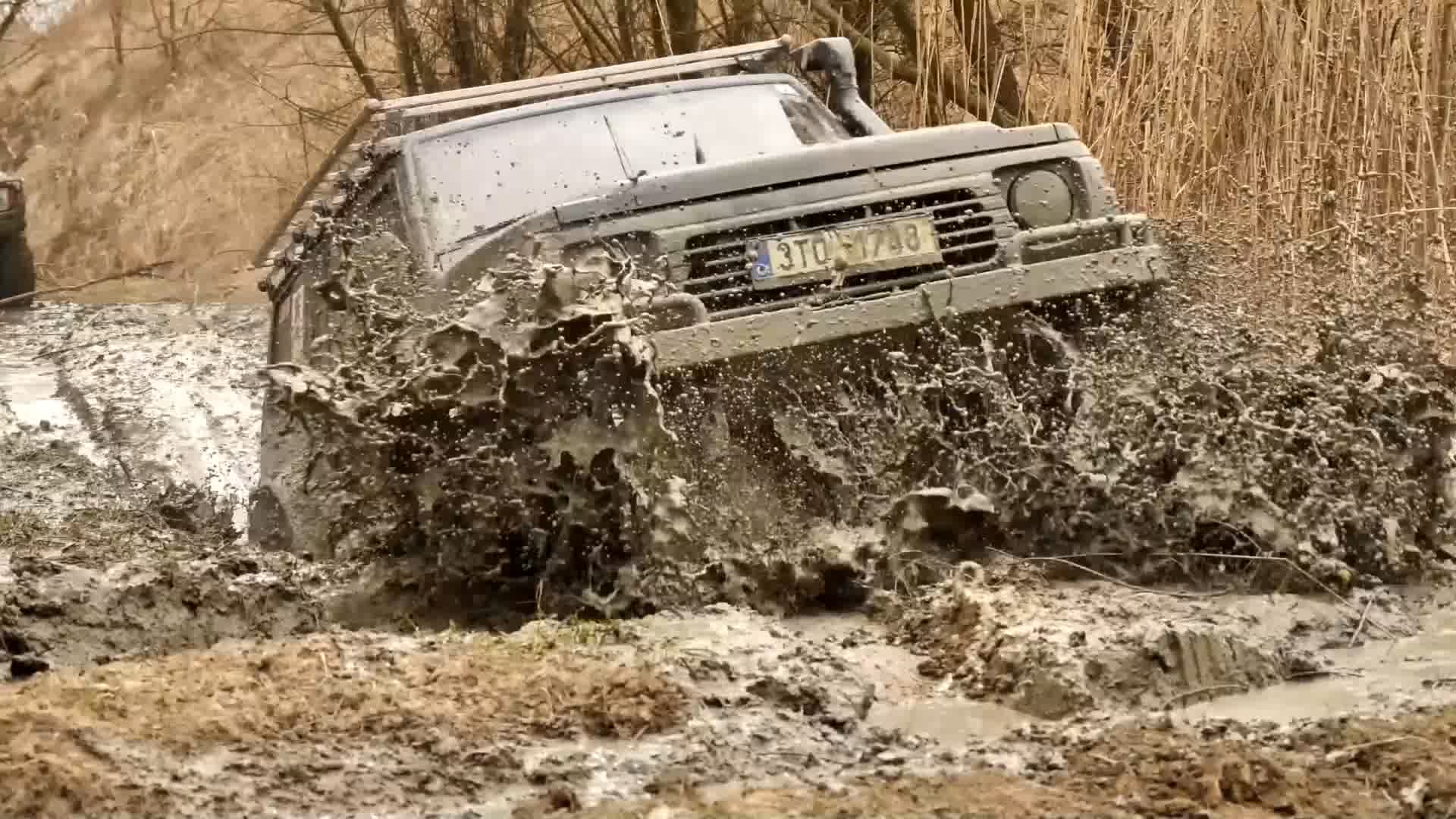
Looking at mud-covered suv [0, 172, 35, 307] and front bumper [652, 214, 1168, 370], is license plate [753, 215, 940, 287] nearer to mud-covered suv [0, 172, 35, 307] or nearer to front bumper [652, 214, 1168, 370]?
front bumper [652, 214, 1168, 370]

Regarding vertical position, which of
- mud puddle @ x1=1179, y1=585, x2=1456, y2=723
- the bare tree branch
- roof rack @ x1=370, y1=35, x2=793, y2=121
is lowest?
mud puddle @ x1=1179, y1=585, x2=1456, y2=723

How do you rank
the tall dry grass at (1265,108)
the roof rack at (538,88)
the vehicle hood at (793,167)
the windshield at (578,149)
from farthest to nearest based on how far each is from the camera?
the tall dry grass at (1265,108), the roof rack at (538,88), the windshield at (578,149), the vehicle hood at (793,167)

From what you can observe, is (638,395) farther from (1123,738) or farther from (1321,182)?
(1321,182)

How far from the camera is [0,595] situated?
4.98 metres

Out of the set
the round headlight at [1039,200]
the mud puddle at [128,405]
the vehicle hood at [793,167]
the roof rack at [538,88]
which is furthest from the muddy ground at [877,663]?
the mud puddle at [128,405]

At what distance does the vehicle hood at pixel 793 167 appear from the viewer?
5.21 metres

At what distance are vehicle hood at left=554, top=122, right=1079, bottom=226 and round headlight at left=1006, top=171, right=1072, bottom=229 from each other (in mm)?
109

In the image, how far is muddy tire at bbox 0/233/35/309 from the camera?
49.9 ft

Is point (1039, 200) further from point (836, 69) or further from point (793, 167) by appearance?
point (836, 69)

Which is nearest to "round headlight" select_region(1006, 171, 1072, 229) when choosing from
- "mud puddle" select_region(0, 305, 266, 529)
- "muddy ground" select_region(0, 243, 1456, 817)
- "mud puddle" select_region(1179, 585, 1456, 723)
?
"muddy ground" select_region(0, 243, 1456, 817)

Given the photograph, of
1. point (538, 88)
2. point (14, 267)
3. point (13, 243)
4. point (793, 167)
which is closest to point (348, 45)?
point (13, 243)

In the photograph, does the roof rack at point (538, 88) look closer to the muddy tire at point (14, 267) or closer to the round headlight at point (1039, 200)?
the round headlight at point (1039, 200)

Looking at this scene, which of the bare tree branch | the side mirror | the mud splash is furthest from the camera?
the bare tree branch

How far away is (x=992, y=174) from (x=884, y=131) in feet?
5.15
